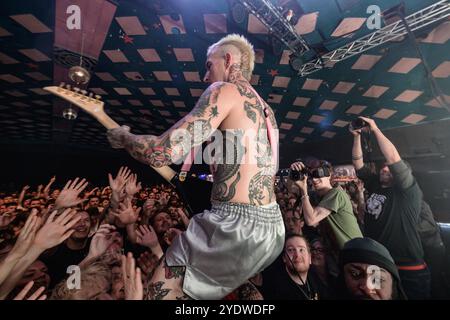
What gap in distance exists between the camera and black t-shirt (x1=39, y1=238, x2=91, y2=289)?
2.09 metres

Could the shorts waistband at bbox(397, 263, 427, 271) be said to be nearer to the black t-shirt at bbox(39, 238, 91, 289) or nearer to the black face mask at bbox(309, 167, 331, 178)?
the black face mask at bbox(309, 167, 331, 178)

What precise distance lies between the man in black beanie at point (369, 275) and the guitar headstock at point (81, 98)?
2925 millimetres

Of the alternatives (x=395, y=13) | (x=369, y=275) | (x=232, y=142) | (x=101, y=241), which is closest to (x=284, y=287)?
(x=369, y=275)

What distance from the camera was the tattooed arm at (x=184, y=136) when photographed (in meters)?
1.04

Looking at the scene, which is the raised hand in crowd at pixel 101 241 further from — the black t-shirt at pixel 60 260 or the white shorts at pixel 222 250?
the white shorts at pixel 222 250

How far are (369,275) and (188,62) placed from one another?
4529 millimetres

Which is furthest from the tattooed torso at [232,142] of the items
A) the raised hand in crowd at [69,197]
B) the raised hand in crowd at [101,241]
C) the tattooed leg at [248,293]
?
the raised hand in crowd at [69,197]

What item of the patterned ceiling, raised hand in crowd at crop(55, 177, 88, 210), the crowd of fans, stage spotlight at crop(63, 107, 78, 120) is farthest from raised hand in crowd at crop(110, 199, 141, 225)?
the patterned ceiling

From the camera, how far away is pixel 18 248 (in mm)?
1605

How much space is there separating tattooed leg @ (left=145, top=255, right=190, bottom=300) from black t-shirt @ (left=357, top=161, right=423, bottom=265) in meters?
2.85

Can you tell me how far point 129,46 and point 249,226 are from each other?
4309mm

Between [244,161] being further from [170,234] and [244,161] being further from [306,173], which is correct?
[170,234]

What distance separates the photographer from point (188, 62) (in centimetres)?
414

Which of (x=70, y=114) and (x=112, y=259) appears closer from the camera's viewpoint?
(x=112, y=259)
